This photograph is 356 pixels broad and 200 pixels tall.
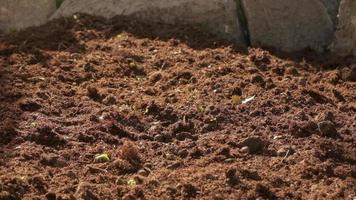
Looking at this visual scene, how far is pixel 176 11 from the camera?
6.86 metres

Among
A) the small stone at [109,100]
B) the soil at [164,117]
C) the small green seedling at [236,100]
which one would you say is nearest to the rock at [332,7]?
the soil at [164,117]

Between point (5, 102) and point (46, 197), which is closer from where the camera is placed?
point (46, 197)

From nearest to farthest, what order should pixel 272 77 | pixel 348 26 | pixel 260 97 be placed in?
1. pixel 260 97
2. pixel 272 77
3. pixel 348 26

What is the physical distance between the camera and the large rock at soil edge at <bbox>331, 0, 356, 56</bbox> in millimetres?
6320

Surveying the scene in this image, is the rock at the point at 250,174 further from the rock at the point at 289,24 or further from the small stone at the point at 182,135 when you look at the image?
the rock at the point at 289,24

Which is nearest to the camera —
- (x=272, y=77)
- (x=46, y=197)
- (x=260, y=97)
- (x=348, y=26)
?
(x=46, y=197)

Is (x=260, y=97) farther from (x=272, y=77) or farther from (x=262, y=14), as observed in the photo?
(x=262, y=14)

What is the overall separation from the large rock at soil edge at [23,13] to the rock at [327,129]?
312 centimetres

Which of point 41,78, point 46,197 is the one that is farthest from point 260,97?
point 46,197

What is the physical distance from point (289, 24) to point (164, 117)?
1.89m

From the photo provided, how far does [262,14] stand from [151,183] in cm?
279

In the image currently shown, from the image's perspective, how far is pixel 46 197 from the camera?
4.09 meters

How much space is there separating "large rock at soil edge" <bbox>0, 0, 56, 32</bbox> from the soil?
35 cm

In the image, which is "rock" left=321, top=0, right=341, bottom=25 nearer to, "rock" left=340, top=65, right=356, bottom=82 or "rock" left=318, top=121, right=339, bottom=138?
"rock" left=340, top=65, right=356, bottom=82
